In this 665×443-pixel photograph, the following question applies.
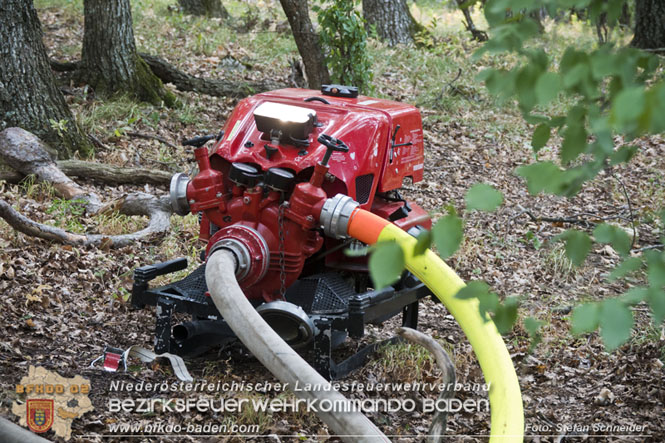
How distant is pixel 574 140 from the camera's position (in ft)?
5.26

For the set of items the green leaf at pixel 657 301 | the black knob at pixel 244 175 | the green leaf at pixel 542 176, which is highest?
the green leaf at pixel 542 176

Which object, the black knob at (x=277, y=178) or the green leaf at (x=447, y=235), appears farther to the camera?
the black knob at (x=277, y=178)

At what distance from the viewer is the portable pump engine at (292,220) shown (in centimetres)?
358

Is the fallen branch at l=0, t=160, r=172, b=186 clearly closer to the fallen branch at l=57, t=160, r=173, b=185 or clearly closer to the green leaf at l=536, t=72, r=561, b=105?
the fallen branch at l=57, t=160, r=173, b=185

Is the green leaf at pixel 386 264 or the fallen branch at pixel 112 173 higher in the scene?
the green leaf at pixel 386 264

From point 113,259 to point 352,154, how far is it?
2.23 m

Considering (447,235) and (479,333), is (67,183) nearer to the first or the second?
(479,333)

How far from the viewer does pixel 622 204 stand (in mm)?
7023

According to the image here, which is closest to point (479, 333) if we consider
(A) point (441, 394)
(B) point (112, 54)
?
(A) point (441, 394)

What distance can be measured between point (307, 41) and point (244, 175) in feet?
15.0

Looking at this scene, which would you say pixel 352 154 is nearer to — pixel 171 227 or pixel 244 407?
pixel 244 407

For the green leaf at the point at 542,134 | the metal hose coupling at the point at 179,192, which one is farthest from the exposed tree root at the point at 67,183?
the green leaf at the point at 542,134

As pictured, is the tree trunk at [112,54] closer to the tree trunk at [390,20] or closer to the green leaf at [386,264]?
the tree trunk at [390,20]

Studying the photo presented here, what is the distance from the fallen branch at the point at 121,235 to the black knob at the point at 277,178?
2.09 meters
